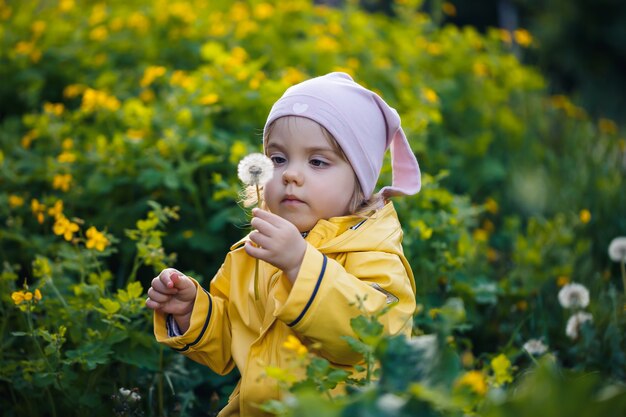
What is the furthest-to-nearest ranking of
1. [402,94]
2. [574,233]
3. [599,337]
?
[402,94], [574,233], [599,337]

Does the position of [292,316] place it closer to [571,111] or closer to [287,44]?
[287,44]

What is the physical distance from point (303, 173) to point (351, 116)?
0.22 m

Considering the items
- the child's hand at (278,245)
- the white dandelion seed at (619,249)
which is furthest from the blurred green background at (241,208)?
the child's hand at (278,245)

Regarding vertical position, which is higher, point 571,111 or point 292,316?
point 292,316

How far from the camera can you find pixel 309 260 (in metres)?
1.87

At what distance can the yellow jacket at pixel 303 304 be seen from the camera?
73.5 inches

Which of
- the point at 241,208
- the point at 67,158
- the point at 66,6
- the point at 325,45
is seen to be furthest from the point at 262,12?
the point at 241,208

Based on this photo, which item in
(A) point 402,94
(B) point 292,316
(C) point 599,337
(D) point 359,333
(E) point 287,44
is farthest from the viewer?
(E) point 287,44

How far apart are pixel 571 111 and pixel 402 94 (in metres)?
1.89

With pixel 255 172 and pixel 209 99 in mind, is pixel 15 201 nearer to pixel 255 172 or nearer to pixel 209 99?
pixel 209 99

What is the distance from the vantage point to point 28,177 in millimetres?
3365

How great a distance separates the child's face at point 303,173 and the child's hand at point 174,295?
0.33m

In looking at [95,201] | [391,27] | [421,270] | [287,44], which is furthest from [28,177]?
[391,27]

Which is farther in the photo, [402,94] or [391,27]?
[391,27]
